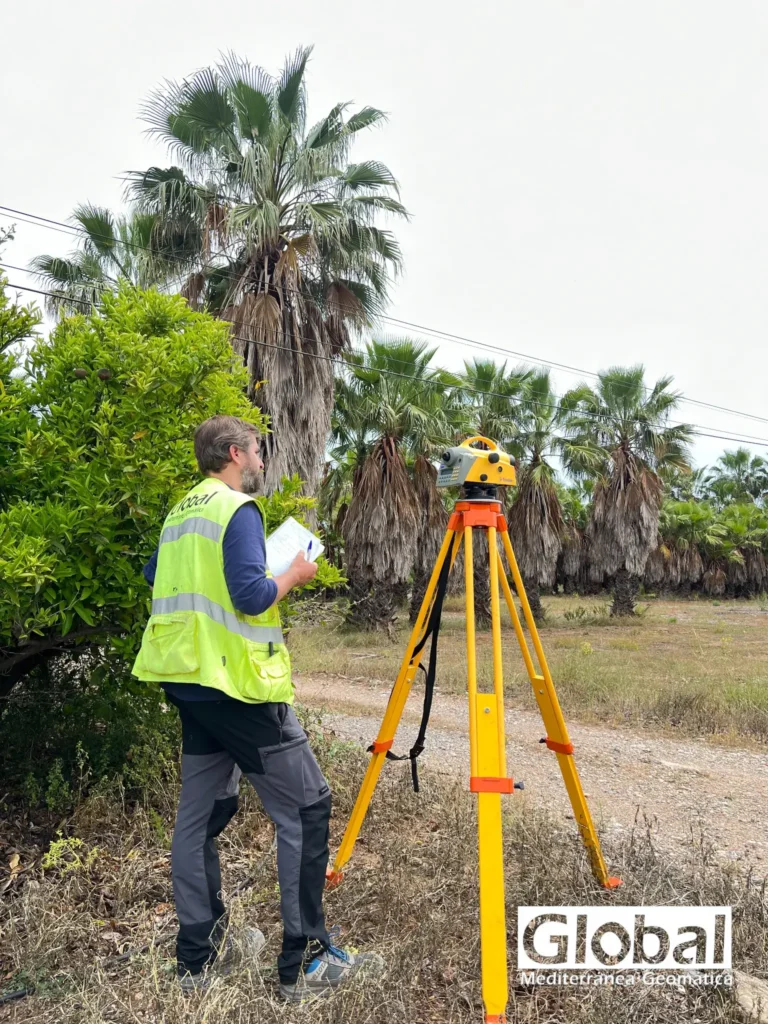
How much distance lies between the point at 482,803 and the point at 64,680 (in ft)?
10.4

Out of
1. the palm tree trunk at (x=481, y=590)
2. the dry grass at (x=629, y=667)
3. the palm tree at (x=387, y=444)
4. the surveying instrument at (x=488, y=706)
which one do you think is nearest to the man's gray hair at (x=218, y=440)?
the surveying instrument at (x=488, y=706)

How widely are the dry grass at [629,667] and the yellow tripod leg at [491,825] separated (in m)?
2.60

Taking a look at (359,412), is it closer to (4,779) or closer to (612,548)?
(612,548)

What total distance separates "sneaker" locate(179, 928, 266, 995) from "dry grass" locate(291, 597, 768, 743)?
8.22 ft

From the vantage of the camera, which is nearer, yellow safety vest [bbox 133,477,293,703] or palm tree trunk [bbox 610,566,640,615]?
yellow safety vest [bbox 133,477,293,703]

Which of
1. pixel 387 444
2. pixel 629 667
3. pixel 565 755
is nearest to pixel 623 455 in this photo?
pixel 387 444

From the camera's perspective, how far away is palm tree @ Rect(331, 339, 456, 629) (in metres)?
17.4

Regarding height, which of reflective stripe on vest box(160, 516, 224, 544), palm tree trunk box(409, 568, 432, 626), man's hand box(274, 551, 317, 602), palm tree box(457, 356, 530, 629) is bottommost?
palm tree trunk box(409, 568, 432, 626)

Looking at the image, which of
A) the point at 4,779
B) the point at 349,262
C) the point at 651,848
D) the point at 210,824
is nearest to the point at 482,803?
the point at 210,824

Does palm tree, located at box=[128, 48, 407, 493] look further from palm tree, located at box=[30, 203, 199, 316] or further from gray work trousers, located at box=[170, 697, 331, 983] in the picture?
gray work trousers, located at box=[170, 697, 331, 983]

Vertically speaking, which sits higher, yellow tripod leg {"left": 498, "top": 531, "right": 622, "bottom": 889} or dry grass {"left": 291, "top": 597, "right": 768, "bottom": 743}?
yellow tripod leg {"left": 498, "top": 531, "right": 622, "bottom": 889}

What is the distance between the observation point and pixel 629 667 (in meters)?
11.9

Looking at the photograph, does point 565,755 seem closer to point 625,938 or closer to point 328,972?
point 625,938

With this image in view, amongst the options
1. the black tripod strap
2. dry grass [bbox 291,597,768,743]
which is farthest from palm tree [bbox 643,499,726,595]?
the black tripod strap
